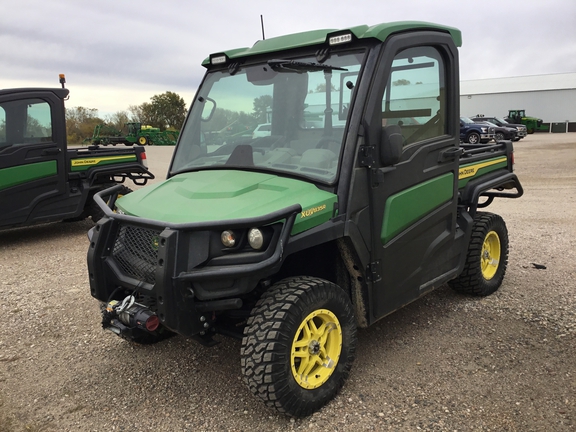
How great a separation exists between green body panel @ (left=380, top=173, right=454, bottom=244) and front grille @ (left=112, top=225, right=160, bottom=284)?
150 centimetres

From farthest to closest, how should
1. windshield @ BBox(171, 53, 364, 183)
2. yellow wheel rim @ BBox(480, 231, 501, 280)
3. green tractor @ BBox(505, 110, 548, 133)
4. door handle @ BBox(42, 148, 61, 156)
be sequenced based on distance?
green tractor @ BBox(505, 110, 548, 133) → door handle @ BBox(42, 148, 61, 156) → yellow wheel rim @ BBox(480, 231, 501, 280) → windshield @ BBox(171, 53, 364, 183)

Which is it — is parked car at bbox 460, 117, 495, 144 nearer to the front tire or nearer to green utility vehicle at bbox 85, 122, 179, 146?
green utility vehicle at bbox 85, 122, 179, 146

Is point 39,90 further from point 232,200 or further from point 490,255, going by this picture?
point 490,255

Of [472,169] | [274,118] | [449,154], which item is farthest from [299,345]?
[472,169]

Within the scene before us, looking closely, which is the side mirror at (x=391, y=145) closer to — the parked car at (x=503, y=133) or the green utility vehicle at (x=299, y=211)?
the green utility vehicle at (x=299, y=211)

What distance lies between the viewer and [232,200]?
314 centimetres

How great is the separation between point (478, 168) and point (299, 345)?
2944 millimetres

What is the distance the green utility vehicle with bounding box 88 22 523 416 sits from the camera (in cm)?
292

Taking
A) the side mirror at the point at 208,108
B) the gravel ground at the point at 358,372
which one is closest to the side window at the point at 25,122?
the gravel ground at the point at 358,372

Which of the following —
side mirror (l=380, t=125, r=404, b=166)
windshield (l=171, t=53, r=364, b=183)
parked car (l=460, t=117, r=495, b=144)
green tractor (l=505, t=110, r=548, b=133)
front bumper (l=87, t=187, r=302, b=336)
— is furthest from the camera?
green tractor (l=505, t=110, r=548, b=133)

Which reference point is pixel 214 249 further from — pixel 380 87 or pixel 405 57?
pixel 405 57

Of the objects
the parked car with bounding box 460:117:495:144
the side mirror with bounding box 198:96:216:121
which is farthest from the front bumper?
the parked car with bounding box 460:117:495:144

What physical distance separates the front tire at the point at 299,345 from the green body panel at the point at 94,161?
5.96m

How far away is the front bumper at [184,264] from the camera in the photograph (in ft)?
9.16
